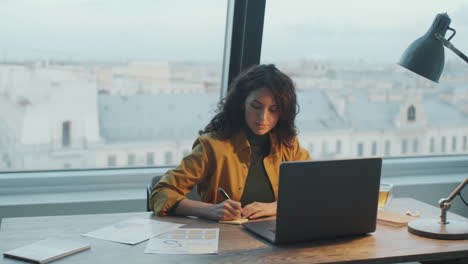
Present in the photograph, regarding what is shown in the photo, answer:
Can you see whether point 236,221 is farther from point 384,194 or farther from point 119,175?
point 119,175

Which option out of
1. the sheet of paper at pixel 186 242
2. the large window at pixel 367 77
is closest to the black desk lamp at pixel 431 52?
the sheet of paper at pixel 186 242

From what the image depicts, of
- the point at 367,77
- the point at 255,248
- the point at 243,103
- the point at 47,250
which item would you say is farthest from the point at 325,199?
the point at 367,77

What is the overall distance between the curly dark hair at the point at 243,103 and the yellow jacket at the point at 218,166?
0.04 meters

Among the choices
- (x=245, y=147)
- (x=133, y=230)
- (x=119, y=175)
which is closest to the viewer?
(x=133, y=230)

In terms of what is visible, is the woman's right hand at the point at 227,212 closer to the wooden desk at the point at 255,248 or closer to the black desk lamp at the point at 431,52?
the wooden desk at the point at 255,248

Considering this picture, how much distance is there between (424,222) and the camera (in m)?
2.30

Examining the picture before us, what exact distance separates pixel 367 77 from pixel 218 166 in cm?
180

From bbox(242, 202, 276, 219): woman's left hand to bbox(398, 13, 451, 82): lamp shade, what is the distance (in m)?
0.75

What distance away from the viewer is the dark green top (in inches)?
104

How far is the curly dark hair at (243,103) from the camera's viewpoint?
2.61 m

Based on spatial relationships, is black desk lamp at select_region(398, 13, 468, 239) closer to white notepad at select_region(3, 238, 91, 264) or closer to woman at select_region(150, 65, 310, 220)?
woman at select_region(150, 65, 310, 220)

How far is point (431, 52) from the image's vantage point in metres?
2.24

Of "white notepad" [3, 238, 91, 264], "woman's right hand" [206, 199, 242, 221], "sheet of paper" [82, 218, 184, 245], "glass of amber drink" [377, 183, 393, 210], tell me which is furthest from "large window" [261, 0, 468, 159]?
"white notepad" [3, 238, 91, 264]

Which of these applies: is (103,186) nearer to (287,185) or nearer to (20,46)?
(20,46)
